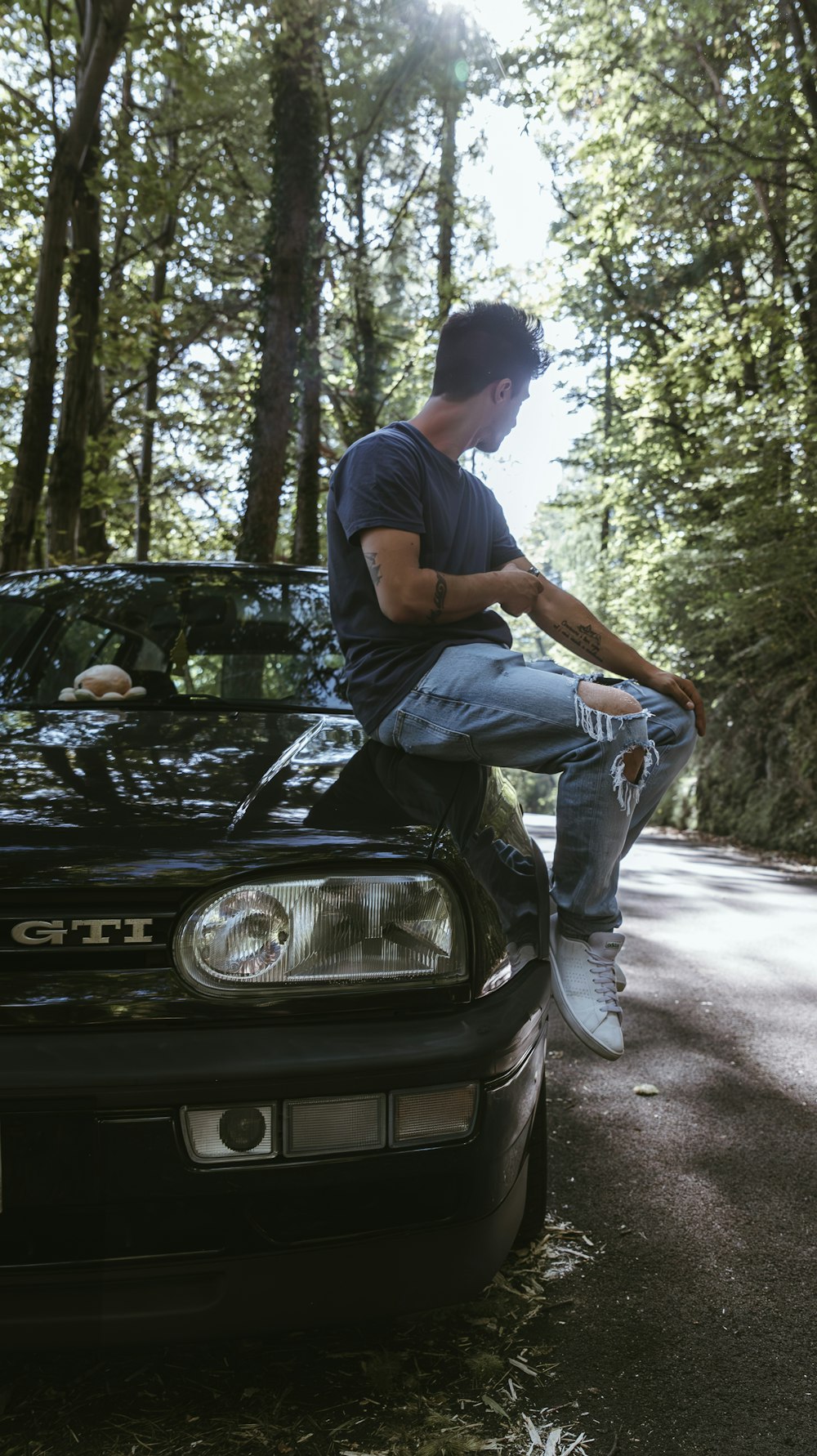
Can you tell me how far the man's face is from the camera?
102 inches

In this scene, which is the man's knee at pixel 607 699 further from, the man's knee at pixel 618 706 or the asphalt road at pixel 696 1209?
the asphalt road at pixel 696 1209

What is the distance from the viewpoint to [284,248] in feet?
35.0

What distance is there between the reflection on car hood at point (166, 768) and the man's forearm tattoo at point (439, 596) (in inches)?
12.2

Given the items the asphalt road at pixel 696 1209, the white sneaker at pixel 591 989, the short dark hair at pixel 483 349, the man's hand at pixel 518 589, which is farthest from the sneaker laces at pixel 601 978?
the short dark hair at pixel 483 349

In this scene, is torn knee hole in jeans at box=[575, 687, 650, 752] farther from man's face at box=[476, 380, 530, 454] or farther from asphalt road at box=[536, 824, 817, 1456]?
asphalt road at box=[536, 824, 817, 1456]

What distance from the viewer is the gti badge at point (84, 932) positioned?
147 cm

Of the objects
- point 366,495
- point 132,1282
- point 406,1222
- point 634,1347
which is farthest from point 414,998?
point 366,495

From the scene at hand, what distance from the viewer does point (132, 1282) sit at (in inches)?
56.1

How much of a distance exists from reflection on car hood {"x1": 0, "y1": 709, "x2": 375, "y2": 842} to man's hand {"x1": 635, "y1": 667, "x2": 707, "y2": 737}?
0.67 metres

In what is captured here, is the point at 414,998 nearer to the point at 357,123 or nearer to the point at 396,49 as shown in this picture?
the point at 396,49

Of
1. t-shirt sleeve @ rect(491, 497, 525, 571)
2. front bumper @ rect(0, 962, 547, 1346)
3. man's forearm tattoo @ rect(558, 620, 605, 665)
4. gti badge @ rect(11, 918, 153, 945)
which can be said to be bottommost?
front bumper @ rect(0, 962, 547, 1346)

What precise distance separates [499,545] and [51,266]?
8004 mm

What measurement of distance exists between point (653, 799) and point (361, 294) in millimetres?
16171

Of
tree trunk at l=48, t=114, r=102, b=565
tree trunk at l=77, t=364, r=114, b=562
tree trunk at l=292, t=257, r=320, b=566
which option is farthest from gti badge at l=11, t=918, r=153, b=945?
tree trunk at l=292, t=257, r=320, b=566
